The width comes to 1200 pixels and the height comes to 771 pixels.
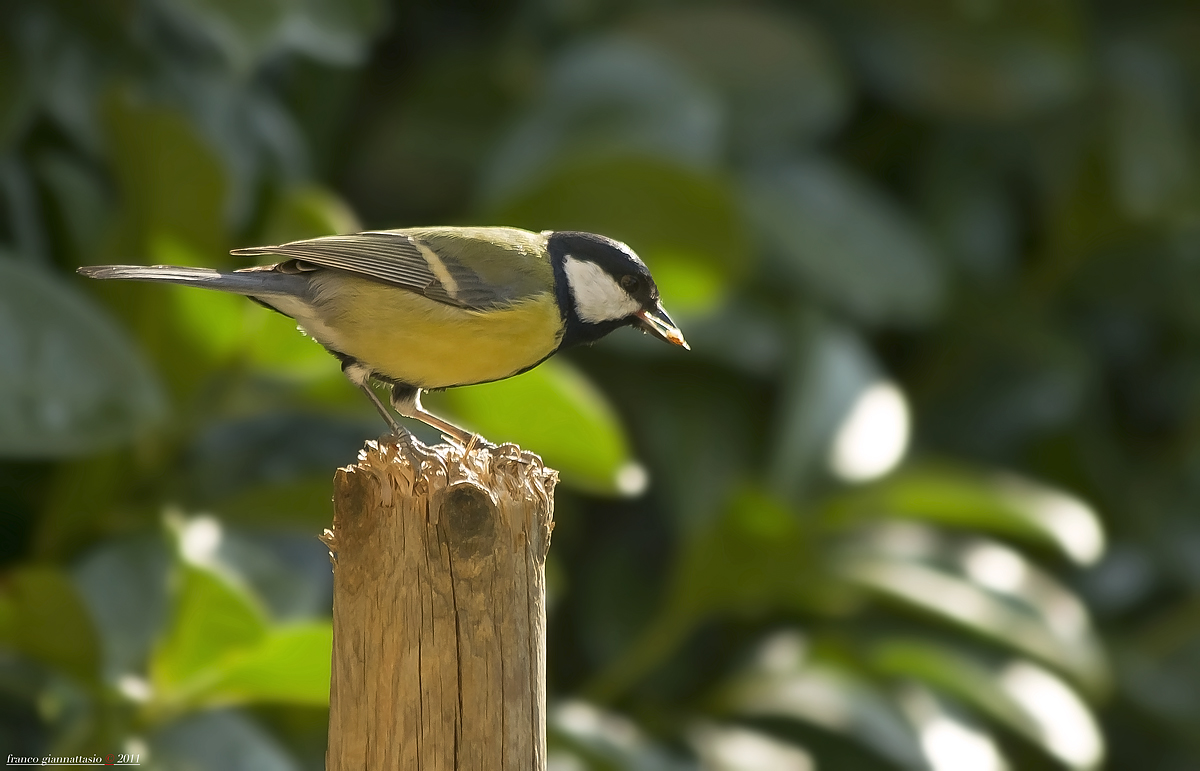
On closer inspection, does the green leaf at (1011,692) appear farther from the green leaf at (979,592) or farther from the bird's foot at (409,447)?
the bird's foot at (409,447)

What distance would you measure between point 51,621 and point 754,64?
2.08 metres

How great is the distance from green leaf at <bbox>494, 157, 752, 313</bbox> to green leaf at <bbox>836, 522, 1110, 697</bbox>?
2.14ft

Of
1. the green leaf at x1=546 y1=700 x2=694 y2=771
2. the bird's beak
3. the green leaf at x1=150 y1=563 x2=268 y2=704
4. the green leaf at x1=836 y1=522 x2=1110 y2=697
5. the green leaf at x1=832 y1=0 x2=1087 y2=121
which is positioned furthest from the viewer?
the green leaf at x1=832 y1=0 x2=1087 y2=121

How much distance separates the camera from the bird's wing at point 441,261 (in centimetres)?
150

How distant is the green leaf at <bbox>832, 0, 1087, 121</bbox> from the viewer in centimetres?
323

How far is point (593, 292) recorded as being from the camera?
5.24ft

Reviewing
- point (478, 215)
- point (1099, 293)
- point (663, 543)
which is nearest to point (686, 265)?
point (478, 215)

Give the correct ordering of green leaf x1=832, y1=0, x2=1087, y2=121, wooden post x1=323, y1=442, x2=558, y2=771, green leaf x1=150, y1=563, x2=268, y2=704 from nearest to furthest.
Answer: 1. wooden post x1=323, y1=442, x2=558, y2=771
2. green leaf x1=150, y1=563, x2=268, y2=704
3. green leaf x1=832, y1=0, x2=1087, y2=121

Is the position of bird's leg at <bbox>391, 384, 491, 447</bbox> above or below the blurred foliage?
below

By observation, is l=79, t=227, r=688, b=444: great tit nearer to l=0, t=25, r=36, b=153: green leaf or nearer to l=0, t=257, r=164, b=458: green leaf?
l=0, t=257, r=164, b=458: green leaf

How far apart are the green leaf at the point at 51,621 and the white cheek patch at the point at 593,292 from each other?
834 millimetres

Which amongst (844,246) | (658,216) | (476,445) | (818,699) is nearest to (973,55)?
(844,246)

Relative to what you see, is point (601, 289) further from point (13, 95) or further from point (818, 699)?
point (818, 699)

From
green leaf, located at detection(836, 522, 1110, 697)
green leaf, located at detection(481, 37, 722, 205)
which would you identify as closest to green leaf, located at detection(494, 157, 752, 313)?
green leaf, located at detection(481, 37, 722, 205)
